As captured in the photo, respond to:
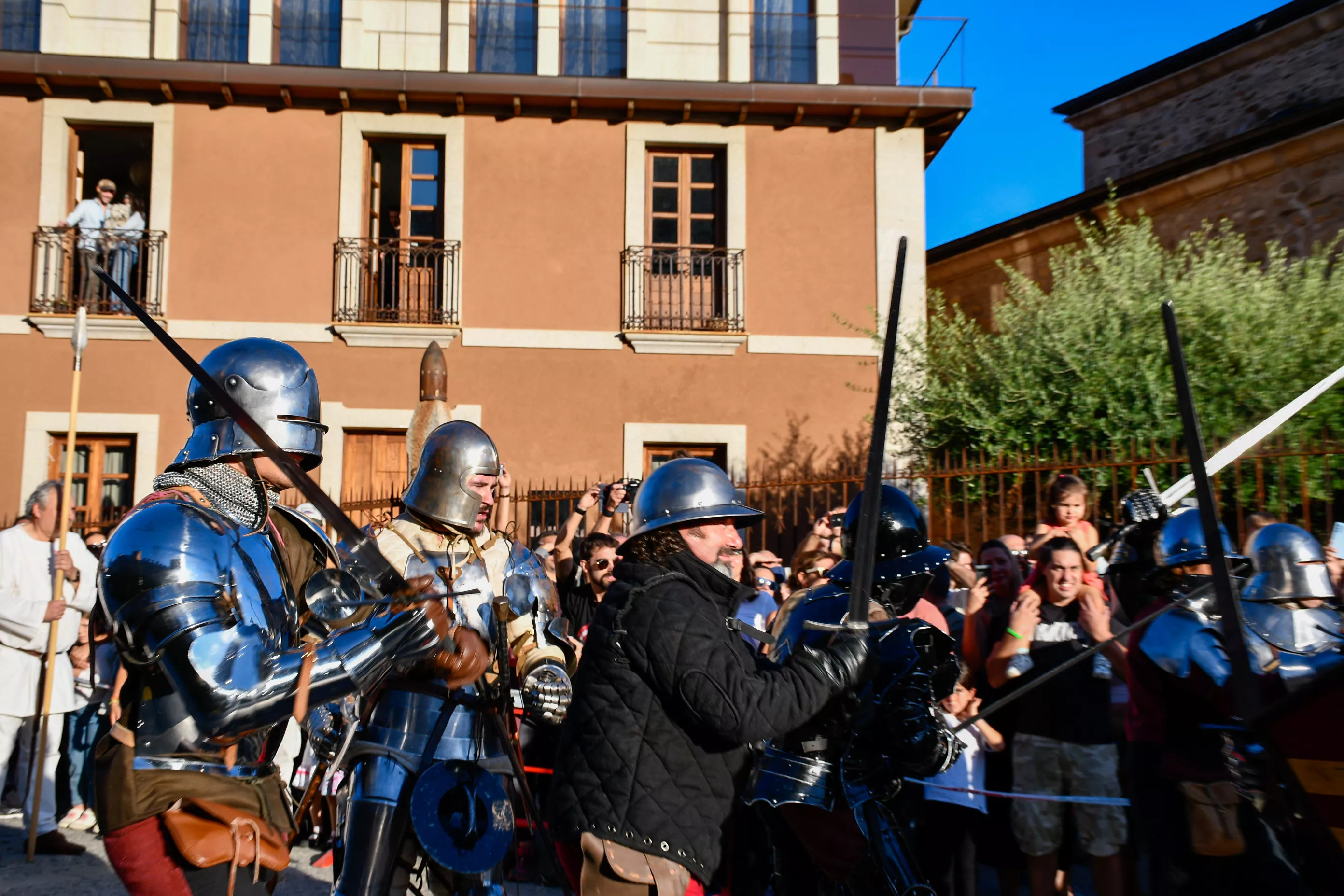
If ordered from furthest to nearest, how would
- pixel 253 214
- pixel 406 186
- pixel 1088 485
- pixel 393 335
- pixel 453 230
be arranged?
pixel 406 186 < pixel 453 230 < pixel 253 214 < pixel 393 335 < pixel 1088 485

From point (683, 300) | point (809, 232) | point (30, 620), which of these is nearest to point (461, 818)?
point (30, 620)

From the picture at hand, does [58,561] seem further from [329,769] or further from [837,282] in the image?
[837,282]

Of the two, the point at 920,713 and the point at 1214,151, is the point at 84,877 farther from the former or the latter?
the point at 1214,151

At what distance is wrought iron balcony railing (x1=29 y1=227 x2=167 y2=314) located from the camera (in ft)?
39.8

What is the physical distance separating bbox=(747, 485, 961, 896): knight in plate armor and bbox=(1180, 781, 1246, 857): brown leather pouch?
78 cm

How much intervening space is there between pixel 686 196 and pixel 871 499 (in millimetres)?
10648

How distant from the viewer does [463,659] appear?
118 inches

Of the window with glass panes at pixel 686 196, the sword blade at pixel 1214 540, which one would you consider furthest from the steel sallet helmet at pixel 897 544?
the window with glass panes at pixel 686 196

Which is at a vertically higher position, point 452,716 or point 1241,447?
point 1241,447

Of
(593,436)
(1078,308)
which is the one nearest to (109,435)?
(593,436)

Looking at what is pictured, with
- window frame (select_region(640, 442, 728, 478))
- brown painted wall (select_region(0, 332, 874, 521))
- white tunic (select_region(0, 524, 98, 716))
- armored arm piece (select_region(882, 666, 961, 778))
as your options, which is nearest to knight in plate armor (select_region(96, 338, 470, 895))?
armored arm piece (select_region(882, 666, 961, 778))

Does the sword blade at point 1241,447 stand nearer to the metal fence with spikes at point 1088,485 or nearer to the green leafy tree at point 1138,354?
the metal fence with spikes at point 1088,485

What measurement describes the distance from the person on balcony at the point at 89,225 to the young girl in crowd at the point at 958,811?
1086cm

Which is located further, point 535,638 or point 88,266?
point 88,266
